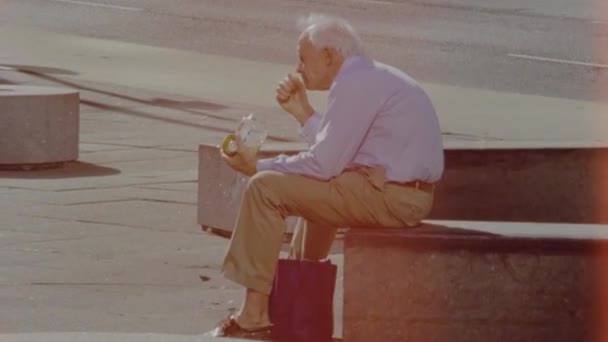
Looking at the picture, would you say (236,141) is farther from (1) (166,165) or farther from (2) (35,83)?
(2) (35,83)

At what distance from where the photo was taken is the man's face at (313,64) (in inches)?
277

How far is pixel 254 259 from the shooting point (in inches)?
270

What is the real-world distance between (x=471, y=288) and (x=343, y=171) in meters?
0.66

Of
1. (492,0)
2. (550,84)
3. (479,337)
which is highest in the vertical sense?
(492,0)

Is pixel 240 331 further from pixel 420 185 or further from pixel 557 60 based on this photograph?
pixel 557 60

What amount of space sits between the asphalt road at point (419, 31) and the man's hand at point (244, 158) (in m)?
8.42

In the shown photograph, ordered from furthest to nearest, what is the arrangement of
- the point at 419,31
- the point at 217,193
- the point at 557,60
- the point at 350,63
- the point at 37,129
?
the point at 419,31
the point at 557,60
the point at 37,129
the point at 217,193
the point at 350,63

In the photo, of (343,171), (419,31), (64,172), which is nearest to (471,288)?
(343,171)

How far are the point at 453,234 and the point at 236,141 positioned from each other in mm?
1072

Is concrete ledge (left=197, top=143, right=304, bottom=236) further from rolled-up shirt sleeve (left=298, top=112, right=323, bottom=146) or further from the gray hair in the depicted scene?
the gray hair

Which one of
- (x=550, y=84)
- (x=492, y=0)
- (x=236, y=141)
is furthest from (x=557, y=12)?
(x=236, y=141)

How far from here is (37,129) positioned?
36.4 feet

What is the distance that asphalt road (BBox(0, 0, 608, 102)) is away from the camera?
55.8 feet

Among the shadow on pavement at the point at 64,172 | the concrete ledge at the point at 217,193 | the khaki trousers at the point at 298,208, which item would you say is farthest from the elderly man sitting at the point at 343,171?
the shadow on pavement at the point at 64,172
